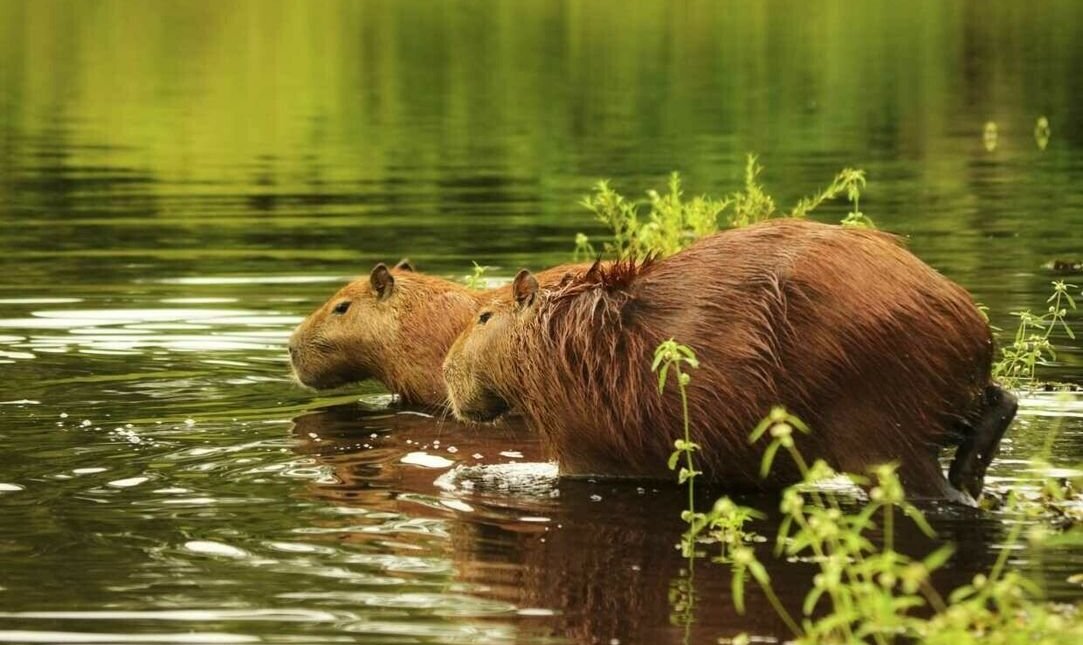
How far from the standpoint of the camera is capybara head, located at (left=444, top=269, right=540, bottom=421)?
8.45m

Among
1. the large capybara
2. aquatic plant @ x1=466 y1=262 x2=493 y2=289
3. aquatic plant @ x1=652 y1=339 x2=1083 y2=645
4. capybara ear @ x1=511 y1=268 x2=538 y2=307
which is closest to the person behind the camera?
aquatic plant @ x1=652 y1=339 x2=1083 y2=645

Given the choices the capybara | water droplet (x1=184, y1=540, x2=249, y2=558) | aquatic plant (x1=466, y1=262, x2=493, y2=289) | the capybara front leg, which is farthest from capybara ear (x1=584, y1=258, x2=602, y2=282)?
aquatic plant (x1=466, y1=262, x2=493, y2=289)

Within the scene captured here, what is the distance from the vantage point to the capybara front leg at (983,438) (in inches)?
296

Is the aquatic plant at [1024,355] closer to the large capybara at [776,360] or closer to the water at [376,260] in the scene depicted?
the water at [376,260]

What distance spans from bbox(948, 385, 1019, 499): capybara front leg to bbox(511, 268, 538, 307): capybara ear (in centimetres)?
184

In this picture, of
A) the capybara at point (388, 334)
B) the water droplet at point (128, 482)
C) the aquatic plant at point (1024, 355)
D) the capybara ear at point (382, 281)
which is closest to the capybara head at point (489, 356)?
the water droplet at point (128, 482)

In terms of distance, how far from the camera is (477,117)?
31094 millimetres

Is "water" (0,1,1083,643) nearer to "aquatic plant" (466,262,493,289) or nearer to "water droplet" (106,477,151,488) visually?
"water droplet" (106,477,151,488)

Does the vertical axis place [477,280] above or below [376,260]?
above

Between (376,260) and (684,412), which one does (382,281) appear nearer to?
(684,412)

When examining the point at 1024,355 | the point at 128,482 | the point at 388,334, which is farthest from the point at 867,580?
the point at 388,334

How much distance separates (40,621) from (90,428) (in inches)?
121

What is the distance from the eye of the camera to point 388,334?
1059cm

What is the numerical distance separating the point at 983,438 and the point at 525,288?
1948mm
